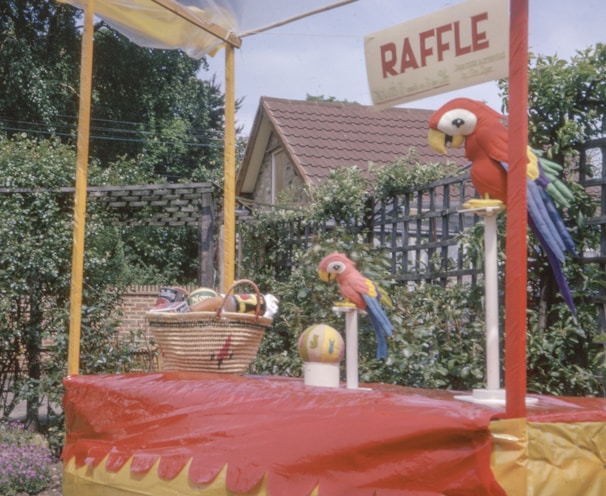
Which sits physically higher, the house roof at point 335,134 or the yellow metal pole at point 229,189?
the house roof at point 335,134

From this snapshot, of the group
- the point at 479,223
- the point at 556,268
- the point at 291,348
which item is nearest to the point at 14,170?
the point at 291,348

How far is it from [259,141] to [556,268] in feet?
42.0

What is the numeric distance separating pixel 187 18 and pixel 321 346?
164cm

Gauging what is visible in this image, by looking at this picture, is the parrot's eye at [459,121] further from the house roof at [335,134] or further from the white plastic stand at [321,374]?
the house roof at [335,134]

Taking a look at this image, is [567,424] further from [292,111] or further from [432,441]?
[292,111]

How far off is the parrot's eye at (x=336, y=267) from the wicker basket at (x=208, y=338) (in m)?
0.46

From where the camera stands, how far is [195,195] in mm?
6883

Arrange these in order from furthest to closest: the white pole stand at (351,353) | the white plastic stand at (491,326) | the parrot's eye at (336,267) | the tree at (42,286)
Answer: the tree at (42,286)
the parrot's eye at (336,267)
the white pole stand at (351,353)
the white plastic stand at (491,326)

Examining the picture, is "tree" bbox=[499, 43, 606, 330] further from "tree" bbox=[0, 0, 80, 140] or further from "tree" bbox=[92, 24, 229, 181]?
"tree" bbox=[92, 24, 229, 181]

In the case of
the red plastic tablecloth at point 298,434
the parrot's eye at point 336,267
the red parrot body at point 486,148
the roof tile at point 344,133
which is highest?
the roof tile at point 344,133

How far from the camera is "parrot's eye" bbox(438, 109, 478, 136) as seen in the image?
6.66ft

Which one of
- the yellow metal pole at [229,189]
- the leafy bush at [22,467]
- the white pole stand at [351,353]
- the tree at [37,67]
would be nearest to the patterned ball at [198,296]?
the yellow metal pole at [229,189]

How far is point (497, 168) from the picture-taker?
197cm

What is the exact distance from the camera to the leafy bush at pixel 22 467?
4938mm
